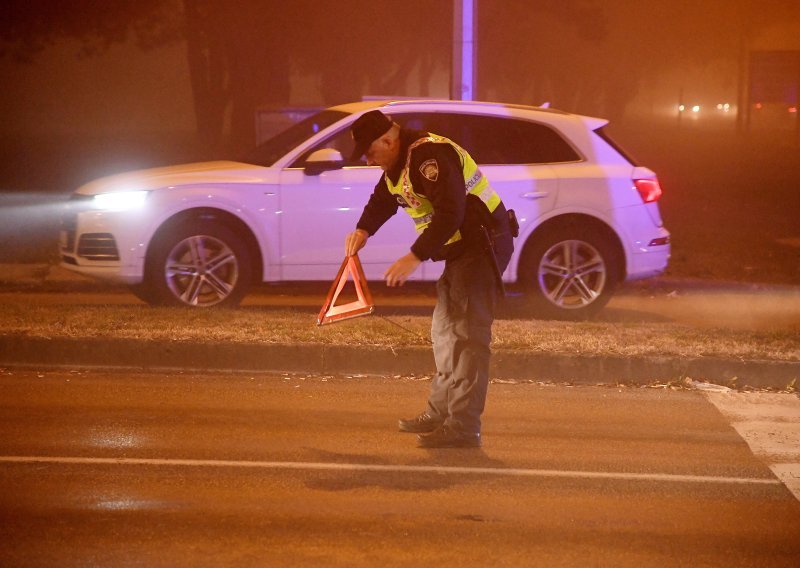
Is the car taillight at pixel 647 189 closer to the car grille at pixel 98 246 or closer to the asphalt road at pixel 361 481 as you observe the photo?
the asphalt road at pixel 361 481

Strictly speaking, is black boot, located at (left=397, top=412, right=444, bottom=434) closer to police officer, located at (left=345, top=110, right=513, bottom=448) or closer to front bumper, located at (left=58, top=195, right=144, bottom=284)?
police officer, located at (left=345, top=110, right=513, bottom=448)

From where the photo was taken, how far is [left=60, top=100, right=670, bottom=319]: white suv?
1003 centimetres

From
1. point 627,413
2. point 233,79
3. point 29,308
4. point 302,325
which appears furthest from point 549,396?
point 233,79

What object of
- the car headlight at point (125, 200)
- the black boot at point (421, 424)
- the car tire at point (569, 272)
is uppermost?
the car headlight at point (125, 200)

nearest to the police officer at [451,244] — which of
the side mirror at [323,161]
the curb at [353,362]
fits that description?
the curb at [353,362]

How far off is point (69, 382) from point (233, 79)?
27.1m

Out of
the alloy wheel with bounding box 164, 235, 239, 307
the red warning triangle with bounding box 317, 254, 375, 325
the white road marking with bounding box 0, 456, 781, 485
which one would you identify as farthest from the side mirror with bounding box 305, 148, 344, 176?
the white road marking with bounding box 0, 456, 781, 485

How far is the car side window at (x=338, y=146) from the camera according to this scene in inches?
400

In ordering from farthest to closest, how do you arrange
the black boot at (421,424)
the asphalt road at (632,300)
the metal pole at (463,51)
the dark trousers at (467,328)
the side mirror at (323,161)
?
the metal pole at (463,51) < the asphalt road at (632,300) < the side mirror at (323,161) < the black boot at (421,424) < the dark trousers at (467,328)

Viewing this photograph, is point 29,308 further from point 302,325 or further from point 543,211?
point 543,211

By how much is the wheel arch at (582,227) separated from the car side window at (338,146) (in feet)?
4.97

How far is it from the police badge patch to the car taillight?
465cm

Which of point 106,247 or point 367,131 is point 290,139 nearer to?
point 106,247

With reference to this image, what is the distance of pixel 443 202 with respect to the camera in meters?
6.22
